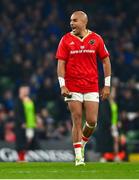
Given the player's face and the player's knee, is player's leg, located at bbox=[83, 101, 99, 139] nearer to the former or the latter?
the player's knee

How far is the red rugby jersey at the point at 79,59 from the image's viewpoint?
46.6 ft

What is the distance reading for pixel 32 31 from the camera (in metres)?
29.8

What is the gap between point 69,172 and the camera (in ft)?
43.3

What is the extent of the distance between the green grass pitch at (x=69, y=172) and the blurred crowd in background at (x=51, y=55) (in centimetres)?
799

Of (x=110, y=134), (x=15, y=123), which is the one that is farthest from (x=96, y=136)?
(x=15, y=123)

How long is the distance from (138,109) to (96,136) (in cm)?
350

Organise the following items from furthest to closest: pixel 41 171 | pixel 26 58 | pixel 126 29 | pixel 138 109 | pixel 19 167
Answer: pixel 126 29 → pixel 26 58 → pixel 138 109 → pixel 19 167 → pixel 41 171

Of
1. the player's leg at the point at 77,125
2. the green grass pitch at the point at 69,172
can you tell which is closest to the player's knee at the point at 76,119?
the player's leg at the point at 77,125

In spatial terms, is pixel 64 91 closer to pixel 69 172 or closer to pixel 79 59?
pixel 79 59

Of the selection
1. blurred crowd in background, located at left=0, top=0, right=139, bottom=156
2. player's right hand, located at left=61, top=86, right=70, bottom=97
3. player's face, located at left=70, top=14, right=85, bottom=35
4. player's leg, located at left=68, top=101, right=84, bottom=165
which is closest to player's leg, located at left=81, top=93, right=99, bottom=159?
player's leg, located at left=68, top=101, right=84, bottom=165

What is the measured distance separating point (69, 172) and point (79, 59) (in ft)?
6.25

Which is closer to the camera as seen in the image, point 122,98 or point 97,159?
point 97,159

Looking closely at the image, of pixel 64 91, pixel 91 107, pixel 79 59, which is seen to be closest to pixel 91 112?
pixel 91 107

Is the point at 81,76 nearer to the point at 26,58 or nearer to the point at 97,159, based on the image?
the point at 97,159
